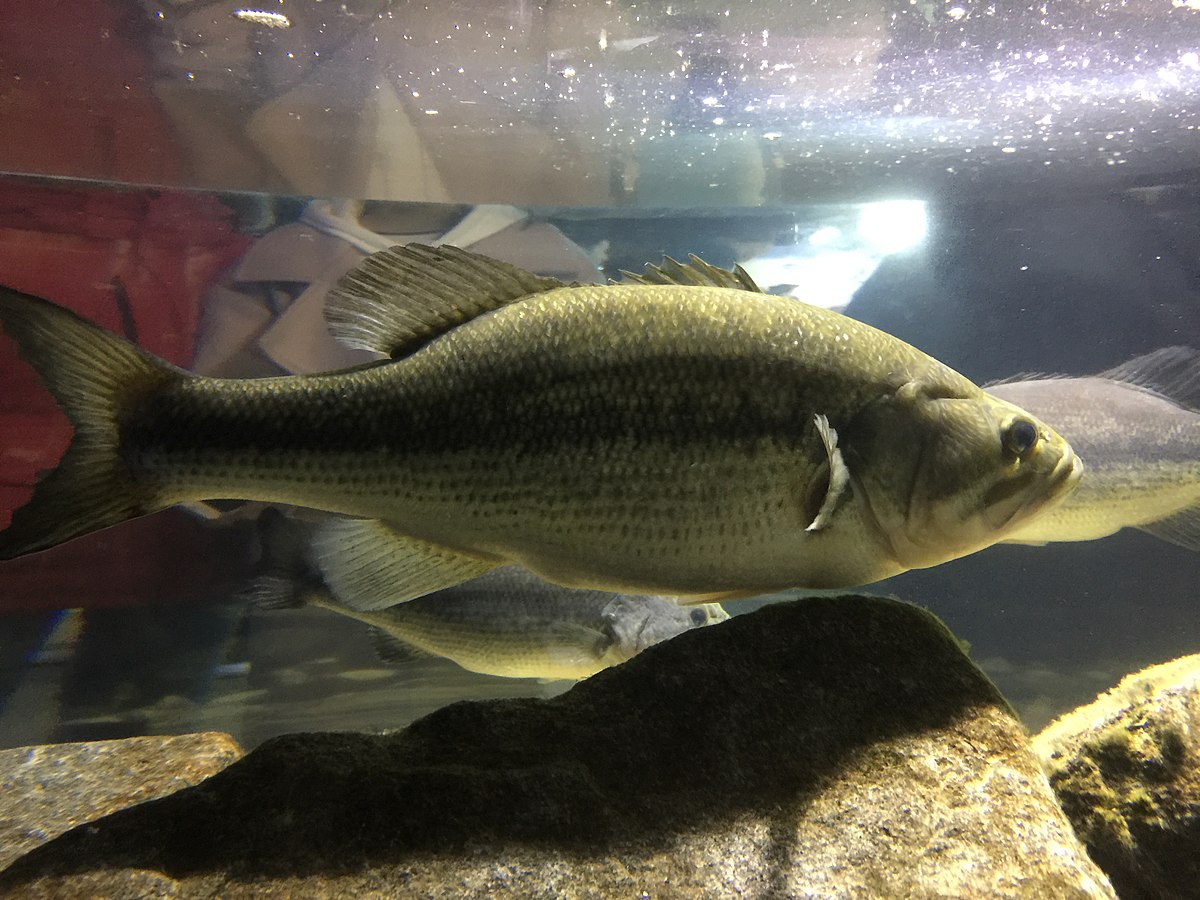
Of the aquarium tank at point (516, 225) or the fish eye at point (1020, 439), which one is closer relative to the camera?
the fish eye at point (1020, 439)

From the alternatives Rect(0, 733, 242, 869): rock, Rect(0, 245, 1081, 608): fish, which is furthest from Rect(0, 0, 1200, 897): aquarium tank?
Rect(0, 245, 1081, 608): fish


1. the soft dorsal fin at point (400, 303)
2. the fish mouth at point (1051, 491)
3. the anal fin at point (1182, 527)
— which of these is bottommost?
the anal fin at point (1182, 527)

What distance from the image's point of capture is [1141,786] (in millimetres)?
1617

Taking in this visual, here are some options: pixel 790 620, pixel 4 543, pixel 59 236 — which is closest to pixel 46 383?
pixel 4 543

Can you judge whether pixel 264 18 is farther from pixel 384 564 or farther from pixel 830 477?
pixel 830 477

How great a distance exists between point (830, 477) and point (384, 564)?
1144mm

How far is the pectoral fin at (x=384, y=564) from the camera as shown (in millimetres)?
1746

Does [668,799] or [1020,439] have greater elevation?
[1020,439]

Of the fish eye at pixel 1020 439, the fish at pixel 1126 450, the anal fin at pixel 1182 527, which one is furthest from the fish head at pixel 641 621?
the anal fin at pixel 1182 527

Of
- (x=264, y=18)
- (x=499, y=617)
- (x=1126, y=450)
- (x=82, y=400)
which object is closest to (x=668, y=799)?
(x=82, y=400)

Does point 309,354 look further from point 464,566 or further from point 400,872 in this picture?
point 400,872

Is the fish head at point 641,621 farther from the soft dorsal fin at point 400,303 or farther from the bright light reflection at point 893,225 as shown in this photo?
the bright light reflection at point 893,225

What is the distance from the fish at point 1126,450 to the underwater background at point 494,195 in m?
1.59

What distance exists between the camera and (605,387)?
5.41 ft
